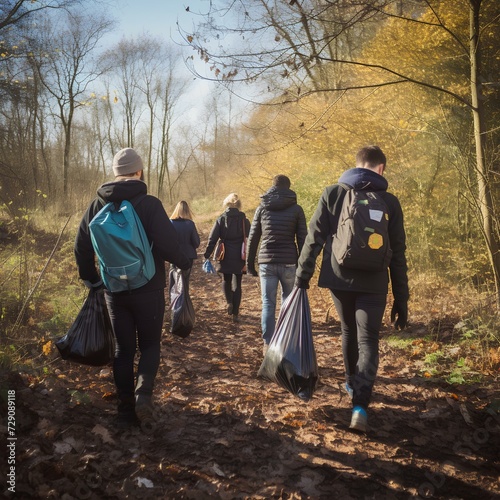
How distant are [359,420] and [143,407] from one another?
5.17 feet

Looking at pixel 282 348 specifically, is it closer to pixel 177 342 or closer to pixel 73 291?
pixel 177 342

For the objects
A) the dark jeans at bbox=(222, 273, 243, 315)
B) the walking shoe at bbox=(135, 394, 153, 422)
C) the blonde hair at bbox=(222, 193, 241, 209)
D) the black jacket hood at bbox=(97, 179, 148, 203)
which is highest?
the blonde hair at bbox=(222, 193, 241, 209)

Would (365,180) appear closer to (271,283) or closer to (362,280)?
(362,280)

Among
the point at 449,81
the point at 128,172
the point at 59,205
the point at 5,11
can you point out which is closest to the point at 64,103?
the point at 59,205

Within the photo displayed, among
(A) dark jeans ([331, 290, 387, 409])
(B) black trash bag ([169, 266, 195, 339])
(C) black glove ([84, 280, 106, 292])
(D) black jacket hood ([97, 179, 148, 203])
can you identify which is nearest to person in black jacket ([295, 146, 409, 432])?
(A) dark jeans ([331, 290, 387, 409])

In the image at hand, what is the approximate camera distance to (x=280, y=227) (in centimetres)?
539

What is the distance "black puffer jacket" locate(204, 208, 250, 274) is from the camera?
7.11 meters

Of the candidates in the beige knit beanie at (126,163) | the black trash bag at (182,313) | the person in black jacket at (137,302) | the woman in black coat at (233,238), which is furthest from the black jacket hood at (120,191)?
the woman in black coat at (233,238)

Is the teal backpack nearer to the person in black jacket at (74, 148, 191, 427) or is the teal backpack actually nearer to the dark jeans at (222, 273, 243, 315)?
the person in black jacket at (74, 148, 191, 427)

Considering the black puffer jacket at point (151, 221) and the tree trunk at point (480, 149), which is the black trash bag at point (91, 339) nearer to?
the black puffer jacket at point (151, 221)

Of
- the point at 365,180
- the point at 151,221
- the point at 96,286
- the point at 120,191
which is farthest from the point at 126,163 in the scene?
the point at 365,180

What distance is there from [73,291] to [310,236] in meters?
4.97

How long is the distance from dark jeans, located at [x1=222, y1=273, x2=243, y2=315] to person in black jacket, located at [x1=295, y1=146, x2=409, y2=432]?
3.62 meters

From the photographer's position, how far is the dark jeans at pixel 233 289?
7.15 metres
